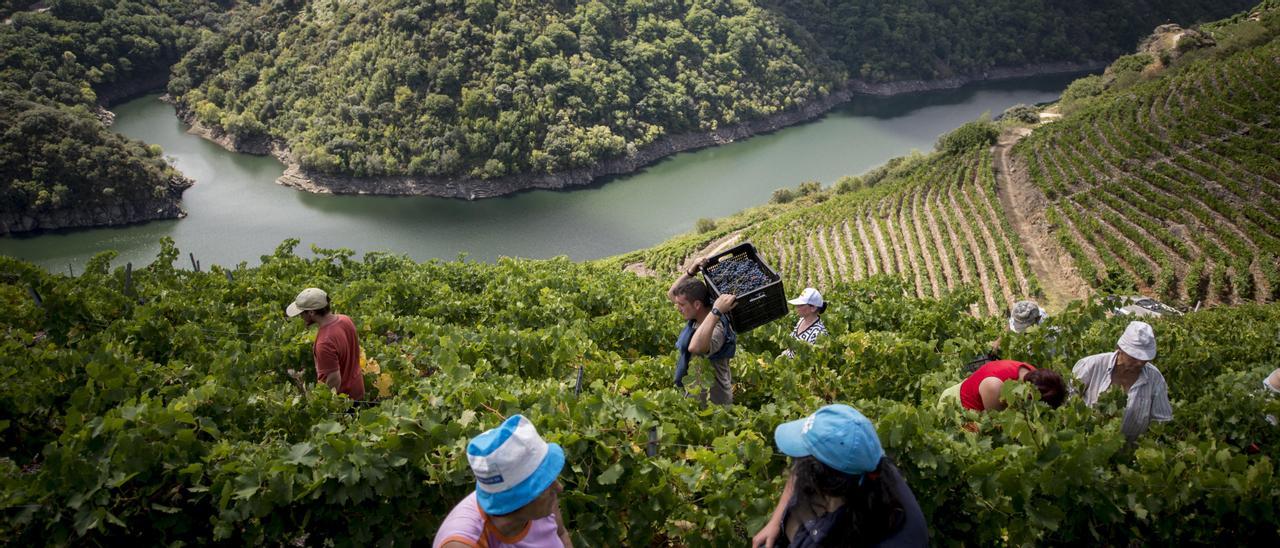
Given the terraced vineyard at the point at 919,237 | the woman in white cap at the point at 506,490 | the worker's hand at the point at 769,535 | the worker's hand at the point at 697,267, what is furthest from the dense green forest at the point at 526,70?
the woman in white cap at the point at 506,490

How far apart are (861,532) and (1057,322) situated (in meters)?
5.28

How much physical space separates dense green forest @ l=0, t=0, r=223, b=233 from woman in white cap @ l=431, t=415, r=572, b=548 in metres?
48.5

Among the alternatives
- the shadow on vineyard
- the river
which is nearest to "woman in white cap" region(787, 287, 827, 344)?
the shadow on vineyard

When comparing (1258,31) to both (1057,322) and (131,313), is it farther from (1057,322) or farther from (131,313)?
(131,313)

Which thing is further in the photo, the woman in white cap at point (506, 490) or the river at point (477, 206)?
the river at point (477, 206)

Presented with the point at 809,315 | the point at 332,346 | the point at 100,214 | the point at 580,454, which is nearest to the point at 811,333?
the point at 809,315

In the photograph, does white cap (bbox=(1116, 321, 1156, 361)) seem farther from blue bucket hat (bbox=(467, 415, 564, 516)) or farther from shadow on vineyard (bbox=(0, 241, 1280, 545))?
blue bucket hat (bbox=(467, 415, 564, 516))

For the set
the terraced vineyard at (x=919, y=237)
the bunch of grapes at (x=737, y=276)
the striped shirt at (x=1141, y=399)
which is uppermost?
the bunch of grapes at (x=737, y=276)

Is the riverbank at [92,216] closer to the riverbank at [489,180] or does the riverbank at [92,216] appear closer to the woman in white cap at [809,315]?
the riverbank at [489,180]

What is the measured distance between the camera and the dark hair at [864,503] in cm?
262

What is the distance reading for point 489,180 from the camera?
48.8 meters

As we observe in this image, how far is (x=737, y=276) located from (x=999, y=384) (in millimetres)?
1741

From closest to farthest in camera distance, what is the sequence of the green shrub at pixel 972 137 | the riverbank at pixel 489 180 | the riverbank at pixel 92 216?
the riverbank at pixel 92 216
the green shrub at pixel 972 137
the riverbank at pixel 489 180

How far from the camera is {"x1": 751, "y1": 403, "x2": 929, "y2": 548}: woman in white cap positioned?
8.43ft
